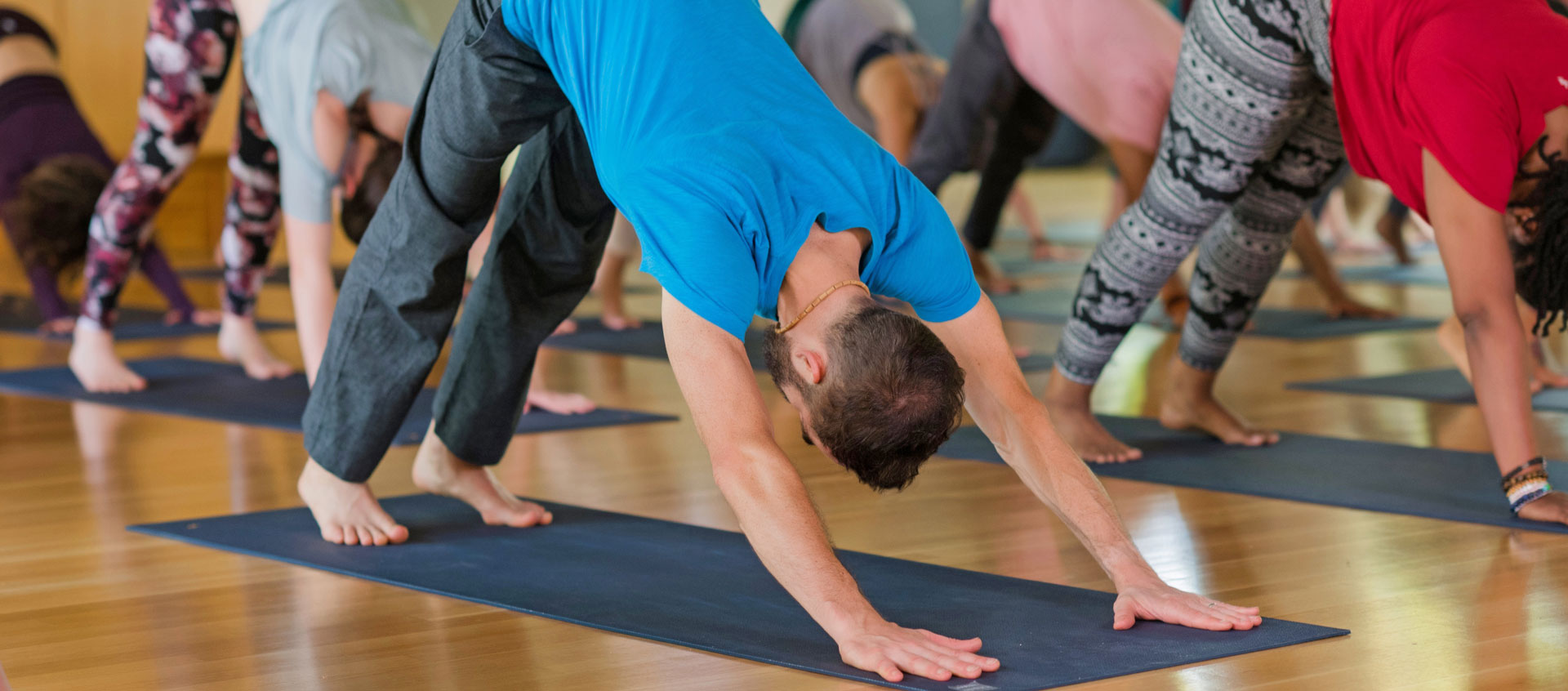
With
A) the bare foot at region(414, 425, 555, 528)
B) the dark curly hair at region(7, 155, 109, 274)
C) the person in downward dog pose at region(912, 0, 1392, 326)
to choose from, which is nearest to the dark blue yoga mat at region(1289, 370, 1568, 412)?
the person in downward dog pose at region(912, 0, 1392, 326)

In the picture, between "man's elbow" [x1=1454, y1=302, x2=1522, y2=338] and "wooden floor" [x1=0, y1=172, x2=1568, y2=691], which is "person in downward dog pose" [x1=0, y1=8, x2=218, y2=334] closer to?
"wooden floor" [x1=0, y1=172, x2=1568, y2=691]

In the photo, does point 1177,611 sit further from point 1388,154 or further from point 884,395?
point 1388,154

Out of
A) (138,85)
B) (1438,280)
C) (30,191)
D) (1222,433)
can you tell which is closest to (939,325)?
(1222,433)

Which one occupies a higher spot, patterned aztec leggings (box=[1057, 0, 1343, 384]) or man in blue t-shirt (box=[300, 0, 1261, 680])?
man in blue t-shirt (box=[300, 0, 1261, 680])

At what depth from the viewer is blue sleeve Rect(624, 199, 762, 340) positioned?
5.31 ft

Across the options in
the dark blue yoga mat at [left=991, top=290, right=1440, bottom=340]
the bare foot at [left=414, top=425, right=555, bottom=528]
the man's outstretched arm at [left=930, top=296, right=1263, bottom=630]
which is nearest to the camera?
the man's outstretched arm at [left=930, top=296, right=1263, bottom=630]

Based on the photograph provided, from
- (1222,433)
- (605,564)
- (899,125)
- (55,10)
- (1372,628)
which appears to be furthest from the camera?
(55,10)

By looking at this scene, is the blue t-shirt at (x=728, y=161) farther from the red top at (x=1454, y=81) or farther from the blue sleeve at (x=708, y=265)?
the red top at (x=1454, y=81)

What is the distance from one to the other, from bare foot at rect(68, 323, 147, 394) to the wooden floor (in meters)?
0.32

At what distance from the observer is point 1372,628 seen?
1.82 m

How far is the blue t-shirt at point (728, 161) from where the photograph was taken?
1646mm

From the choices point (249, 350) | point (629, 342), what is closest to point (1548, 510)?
point (629, 342)

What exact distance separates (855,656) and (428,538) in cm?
96

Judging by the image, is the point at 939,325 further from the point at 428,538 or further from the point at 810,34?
the point at 810,34
